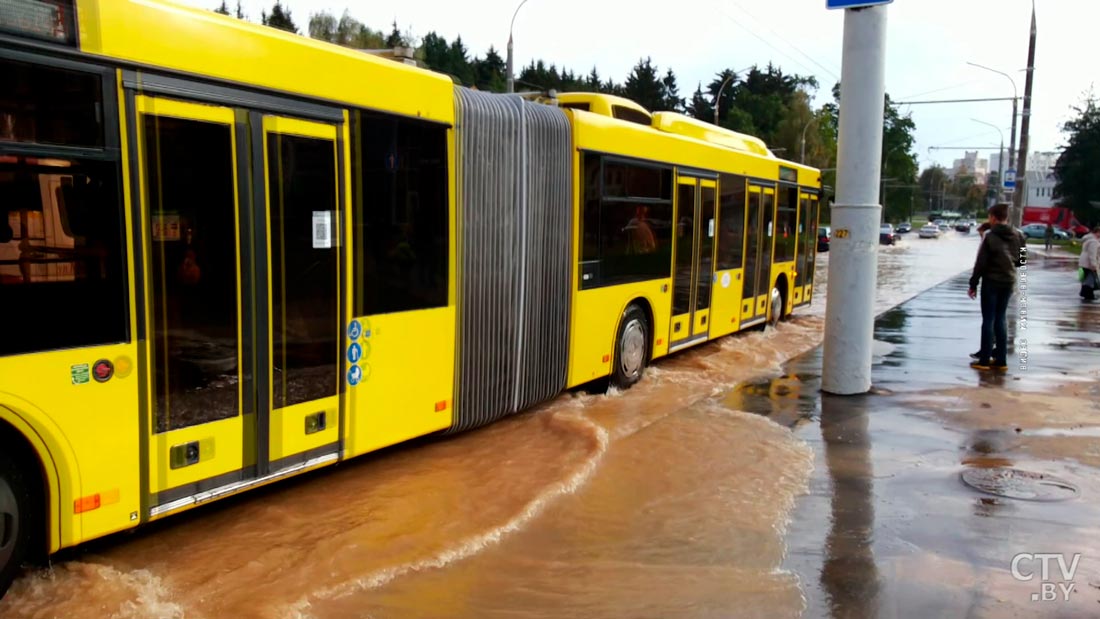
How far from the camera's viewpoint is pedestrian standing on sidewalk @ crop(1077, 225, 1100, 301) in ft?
66.1

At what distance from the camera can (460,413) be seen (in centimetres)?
708

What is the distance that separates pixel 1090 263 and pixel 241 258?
70.3ft

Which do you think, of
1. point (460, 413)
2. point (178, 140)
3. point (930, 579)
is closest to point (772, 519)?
point (930, 579)

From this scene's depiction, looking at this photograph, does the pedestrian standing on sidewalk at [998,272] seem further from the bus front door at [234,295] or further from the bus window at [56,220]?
the bus window at [56,220]

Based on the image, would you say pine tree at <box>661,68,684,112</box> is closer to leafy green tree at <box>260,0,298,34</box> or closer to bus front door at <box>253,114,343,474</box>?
leafy green tree at <box>260,0,298,34</box>

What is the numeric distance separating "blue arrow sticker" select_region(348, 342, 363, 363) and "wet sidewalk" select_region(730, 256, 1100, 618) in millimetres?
3049

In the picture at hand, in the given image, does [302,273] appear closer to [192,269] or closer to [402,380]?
[192,269]

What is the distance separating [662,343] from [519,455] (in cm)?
391

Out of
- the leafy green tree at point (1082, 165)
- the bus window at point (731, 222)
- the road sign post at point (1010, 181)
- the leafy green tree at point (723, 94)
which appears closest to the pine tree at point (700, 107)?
the leafy green tree at point (723, 94)

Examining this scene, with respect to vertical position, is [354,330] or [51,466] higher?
[354,330]

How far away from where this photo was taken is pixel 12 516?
4.05 m

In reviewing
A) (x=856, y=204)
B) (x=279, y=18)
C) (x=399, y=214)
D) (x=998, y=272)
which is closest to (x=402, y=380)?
(x=399, y=214)

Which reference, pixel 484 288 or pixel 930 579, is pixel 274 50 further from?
pixel 930 579

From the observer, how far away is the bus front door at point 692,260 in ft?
35.5
